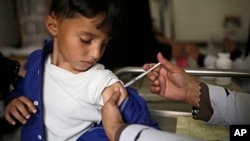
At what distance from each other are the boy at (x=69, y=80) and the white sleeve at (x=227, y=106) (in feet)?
0.84

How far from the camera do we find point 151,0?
197 centimetres

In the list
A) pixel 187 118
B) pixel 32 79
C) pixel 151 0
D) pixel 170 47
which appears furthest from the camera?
pixel 151 0

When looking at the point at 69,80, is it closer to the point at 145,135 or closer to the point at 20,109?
the point at 20,109

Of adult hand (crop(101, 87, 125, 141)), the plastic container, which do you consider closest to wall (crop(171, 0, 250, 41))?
the plastic container

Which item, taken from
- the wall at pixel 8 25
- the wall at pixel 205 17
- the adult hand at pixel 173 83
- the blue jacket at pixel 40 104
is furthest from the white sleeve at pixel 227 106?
the wall at pixel 205 17

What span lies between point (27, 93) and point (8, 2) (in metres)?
1.05

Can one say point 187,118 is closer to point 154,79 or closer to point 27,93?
point 154,79

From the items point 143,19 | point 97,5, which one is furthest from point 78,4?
point 143,19

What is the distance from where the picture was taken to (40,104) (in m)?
0.70

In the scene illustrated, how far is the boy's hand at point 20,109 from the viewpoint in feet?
2.23

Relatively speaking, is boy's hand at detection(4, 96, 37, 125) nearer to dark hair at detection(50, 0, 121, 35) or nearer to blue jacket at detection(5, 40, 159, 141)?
blue jacket at detection(5, 40, 159, 141)

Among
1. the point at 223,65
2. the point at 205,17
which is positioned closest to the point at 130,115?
the point at 223,65

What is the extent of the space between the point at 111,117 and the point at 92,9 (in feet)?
0.76

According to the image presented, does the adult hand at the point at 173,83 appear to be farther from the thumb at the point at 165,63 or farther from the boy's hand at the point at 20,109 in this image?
the boy's hand at the point at 20,109
